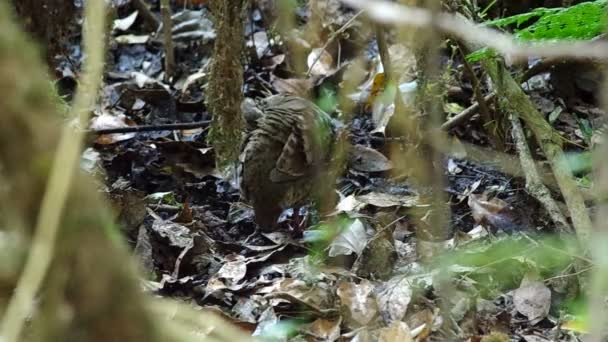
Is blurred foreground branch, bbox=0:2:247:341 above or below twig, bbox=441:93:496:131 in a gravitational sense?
above

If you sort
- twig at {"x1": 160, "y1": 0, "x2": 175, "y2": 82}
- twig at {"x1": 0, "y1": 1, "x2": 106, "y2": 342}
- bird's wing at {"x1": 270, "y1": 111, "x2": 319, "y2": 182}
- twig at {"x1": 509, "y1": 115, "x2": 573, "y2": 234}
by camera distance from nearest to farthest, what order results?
twig at {"x1": 0, "y1": 1, "x2": 106, "y2": 342}
twig at {"x1": 509, "y1": 115, "x2": 573, "y2": 234}
bird's wing at {"x1": 270, "y1": 111, "x2": 319, "y2": 182}
twig at {"x1": 160, "y1": 0, "x2": 175, "y2": 82}

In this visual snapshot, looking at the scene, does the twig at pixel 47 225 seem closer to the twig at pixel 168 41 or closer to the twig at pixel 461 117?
the twig at pixel 461 117

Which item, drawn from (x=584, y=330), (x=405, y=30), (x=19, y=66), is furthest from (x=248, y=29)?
(x=19, y=66)

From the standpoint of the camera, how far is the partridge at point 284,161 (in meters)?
3.35

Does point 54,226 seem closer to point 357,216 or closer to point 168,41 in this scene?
point 357,216

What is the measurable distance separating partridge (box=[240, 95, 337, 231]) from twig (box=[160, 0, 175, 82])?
1.40 m

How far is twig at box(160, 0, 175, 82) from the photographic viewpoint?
458 cm

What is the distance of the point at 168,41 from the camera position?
15.8 feet

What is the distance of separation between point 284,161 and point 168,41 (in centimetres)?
175

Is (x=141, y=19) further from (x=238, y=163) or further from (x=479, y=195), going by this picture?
(x=479, y=195)

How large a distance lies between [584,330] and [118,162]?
225 cm

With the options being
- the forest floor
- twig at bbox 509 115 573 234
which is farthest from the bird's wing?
twig at bbox 509 115 573 234

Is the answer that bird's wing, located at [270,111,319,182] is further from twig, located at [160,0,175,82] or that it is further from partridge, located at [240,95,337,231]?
twig, located at [160,0,175,82]

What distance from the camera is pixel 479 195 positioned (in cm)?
349
